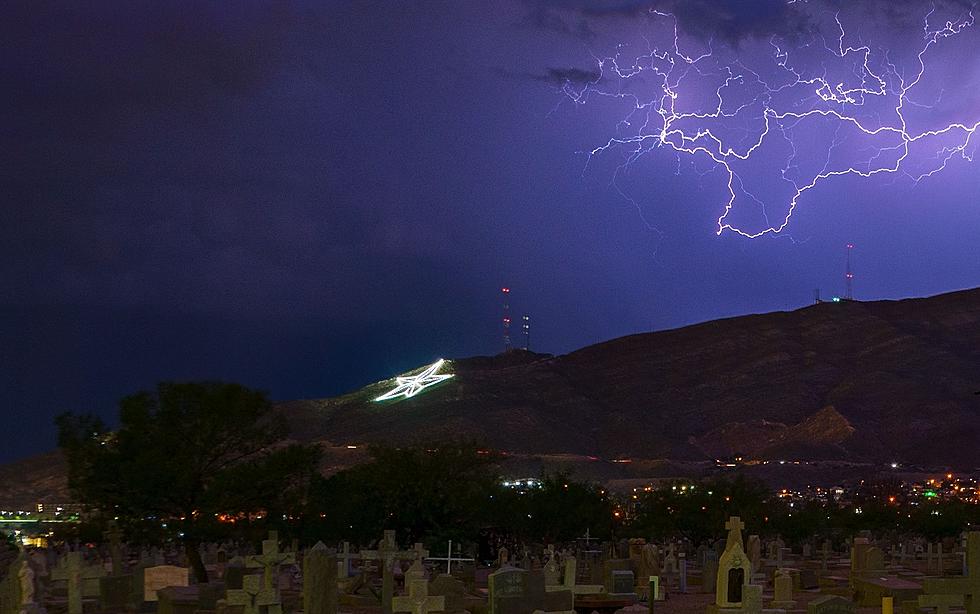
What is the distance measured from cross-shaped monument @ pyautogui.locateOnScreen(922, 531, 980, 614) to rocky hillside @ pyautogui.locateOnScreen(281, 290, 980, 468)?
84681mm

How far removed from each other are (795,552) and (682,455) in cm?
6539

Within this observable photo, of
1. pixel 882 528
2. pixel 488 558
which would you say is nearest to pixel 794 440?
pixel 882 528

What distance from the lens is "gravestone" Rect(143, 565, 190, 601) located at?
2441cm

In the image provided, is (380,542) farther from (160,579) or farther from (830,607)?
(830,607)

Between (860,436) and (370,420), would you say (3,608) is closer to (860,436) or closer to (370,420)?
(860,436)

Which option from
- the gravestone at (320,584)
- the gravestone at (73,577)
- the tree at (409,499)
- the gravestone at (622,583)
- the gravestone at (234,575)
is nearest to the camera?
the gravestone at (320,584)

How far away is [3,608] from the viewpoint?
16.0m

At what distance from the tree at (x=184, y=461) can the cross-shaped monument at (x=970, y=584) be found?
661 inches

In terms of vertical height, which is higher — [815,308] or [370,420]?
[815,308]

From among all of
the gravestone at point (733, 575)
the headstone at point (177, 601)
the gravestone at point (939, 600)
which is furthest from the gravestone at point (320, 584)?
the gravestone at point (939, 600)

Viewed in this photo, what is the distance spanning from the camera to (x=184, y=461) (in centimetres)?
3059

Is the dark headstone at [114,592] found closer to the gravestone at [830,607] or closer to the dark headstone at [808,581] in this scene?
the gravestone at [830,607]

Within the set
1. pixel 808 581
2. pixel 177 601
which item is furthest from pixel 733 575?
pixel 808 581

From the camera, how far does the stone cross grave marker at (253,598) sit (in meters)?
19.3
